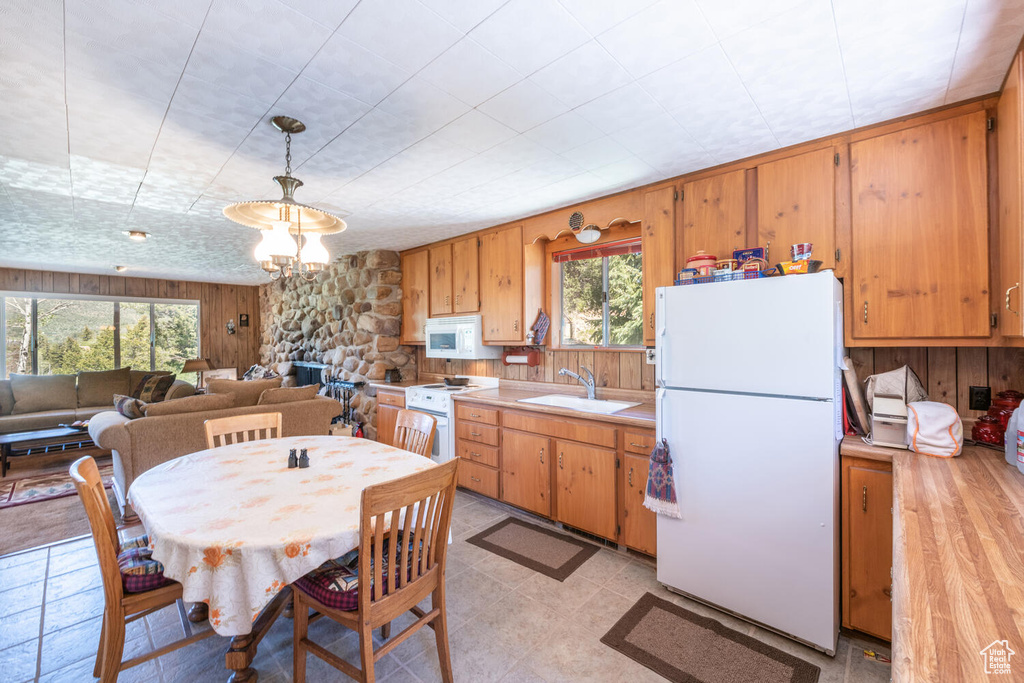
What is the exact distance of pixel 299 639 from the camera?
155 centimetres

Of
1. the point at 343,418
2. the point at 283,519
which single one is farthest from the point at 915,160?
the point at 343,418

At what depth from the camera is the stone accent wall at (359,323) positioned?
4844 millimetres

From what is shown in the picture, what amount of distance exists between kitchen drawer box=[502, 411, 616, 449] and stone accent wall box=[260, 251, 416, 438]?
7.02 feet

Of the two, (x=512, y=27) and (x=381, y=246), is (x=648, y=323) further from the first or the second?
(x=381, y=246)

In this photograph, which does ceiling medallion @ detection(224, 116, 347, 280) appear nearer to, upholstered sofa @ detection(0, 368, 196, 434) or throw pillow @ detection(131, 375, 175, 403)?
upholstered sofa @ detection(0, 368, 196, 434)

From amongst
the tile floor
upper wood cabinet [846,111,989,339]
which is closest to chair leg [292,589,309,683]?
the tile floor

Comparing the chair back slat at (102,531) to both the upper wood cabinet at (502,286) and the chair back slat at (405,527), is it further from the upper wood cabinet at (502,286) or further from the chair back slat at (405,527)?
the upper wood cabinet at (502,286)

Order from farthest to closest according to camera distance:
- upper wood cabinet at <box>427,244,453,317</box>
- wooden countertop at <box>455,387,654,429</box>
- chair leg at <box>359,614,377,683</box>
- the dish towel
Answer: upper wood cabinet at <box>427,244,453,317</box>
wooden countertop at <box>455,387,654,429</box>
the dish towel
chair leg at <box>359,614,377,683</box>

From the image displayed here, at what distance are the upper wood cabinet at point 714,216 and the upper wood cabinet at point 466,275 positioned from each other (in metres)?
1.89

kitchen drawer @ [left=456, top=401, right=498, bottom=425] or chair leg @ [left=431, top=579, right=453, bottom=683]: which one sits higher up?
kitchen drawer @ [left=456, top=401, right=498, bottom=425]

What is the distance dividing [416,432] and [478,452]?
1.13m

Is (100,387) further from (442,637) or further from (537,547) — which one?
(442,637)

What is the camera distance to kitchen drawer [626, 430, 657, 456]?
247 centimetres

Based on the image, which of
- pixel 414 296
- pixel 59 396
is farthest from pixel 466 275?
pixel 59 396
